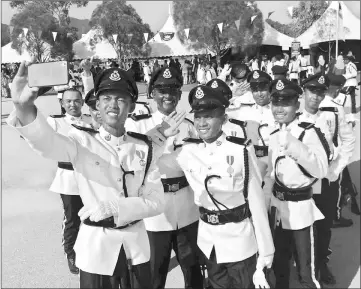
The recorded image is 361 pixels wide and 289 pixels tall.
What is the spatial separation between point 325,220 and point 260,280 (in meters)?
1.91

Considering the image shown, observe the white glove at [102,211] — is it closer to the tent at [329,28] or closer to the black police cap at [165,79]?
the black police cap at [165,79]

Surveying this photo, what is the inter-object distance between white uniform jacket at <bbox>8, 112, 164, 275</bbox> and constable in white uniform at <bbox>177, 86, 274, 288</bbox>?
0.53m

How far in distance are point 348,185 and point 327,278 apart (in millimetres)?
2229

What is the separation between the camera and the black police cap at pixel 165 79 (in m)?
4.11

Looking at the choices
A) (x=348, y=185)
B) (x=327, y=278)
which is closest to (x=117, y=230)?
(x=327, y=278)

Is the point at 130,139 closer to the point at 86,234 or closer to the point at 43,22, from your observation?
the point at 86,234

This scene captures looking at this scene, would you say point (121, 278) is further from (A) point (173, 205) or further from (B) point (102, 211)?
(A) point (173, 205)

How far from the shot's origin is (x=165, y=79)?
4.11 metres

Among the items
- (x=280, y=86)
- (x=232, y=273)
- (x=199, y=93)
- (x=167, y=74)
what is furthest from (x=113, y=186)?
(x=280, y=86)

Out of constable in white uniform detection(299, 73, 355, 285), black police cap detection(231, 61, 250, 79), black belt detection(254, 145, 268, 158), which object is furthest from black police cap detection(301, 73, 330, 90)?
black police cap detection(231, 61, 250, 79)

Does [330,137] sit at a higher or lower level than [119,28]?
lower

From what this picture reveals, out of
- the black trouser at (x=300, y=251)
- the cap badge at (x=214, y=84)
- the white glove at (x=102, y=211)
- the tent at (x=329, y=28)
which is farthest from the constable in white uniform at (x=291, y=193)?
the tent at (x=329, y=28)

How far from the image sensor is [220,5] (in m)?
31.5

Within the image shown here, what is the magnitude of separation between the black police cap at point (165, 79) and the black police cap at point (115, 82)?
135 centimetres
